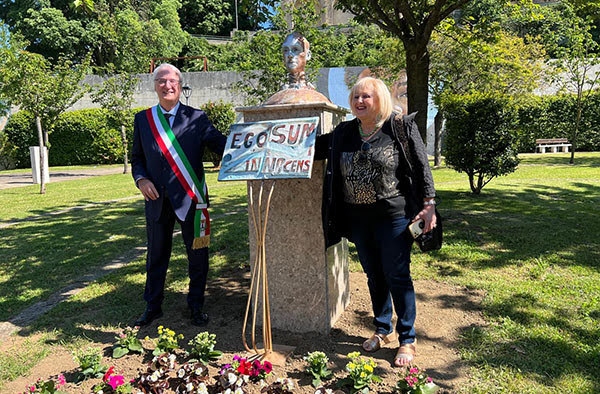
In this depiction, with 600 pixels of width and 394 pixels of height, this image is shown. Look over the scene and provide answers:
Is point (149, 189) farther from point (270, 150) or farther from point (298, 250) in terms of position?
point (298, 250)

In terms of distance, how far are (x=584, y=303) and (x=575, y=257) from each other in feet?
4.72

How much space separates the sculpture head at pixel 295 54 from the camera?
3393 mm

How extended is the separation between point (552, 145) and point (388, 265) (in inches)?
912

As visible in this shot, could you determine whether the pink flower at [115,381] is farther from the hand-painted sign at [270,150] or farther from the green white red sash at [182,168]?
the hand-painted sign at [270,150]

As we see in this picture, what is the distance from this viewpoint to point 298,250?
131 inches

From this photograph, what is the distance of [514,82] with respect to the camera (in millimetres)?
17188

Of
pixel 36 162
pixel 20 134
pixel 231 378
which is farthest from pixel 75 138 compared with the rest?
pixel 231 378

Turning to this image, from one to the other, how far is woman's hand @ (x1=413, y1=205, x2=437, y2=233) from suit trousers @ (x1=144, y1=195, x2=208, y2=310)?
1.81 metres

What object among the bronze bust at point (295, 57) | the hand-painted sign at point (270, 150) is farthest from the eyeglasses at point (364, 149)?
the bronze bust at point (295, 57)

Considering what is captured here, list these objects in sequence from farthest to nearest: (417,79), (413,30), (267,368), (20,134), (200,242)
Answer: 1. (20,134)
2. (417,79)
3. (413,30)
4. (200,242)
5. (267,368)

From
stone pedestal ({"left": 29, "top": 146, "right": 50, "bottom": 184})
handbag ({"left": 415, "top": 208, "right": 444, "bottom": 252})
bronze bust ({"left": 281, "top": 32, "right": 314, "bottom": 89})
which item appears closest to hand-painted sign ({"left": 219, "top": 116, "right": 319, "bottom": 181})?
bronze bust ({"left": 281, "top": 32, "right": 314, "bottom": 89})

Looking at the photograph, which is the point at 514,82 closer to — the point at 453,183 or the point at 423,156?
the point at 453,183

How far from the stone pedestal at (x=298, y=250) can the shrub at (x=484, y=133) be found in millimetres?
5538

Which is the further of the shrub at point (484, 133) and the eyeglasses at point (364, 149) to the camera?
the shrub at point (484, 133)
